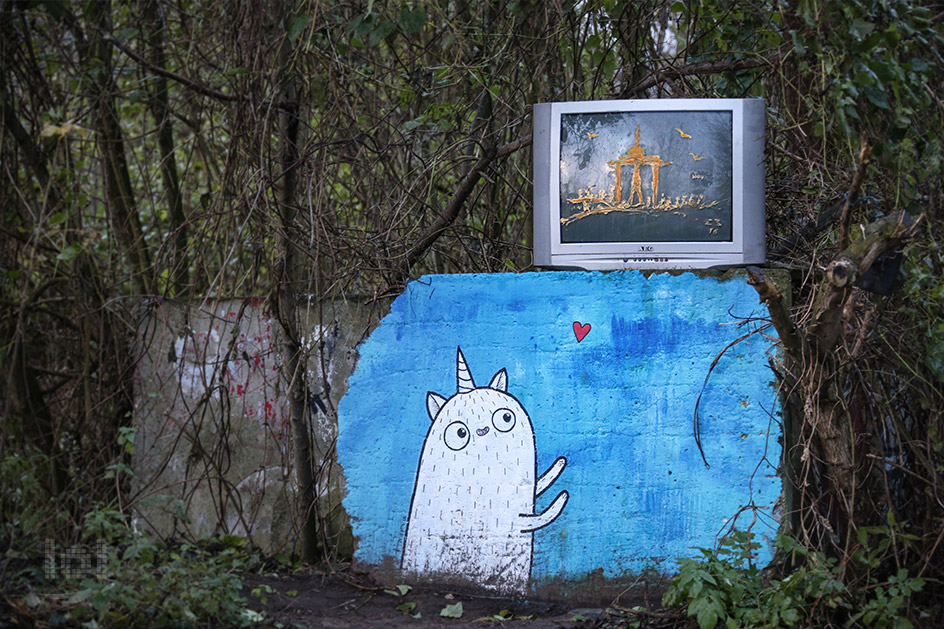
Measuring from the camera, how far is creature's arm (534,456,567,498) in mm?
3223

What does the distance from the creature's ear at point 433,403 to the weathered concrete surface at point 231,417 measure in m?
0.41

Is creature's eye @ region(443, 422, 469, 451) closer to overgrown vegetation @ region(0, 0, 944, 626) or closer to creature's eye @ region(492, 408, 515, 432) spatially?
creature's eye @ region(492, 408, 515, 432)

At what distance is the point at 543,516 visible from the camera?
3219mm

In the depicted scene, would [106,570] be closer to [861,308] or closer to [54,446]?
[54,446]

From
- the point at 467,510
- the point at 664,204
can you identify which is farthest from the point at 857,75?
the point at 467,510

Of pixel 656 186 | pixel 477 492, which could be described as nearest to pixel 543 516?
pixel 477 492

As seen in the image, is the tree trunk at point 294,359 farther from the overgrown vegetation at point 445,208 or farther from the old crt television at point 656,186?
the old crt television at point 656,186

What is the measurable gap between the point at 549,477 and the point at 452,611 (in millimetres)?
656

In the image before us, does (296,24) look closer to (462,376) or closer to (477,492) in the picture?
(462,376)

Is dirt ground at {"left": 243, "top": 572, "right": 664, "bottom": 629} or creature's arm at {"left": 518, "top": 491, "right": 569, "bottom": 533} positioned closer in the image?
dirt ground at {"left": 243, "top": 572, "right": 664, "bottom": 629}

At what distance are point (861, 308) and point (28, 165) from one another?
4.15 m

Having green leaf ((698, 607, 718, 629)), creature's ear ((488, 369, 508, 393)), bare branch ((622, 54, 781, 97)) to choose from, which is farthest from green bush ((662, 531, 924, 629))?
bare branch ((622, 54, 781, 97))

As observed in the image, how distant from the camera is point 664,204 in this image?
3.24 metres

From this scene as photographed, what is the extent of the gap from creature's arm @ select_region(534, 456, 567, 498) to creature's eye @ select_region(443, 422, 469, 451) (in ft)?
1.14
